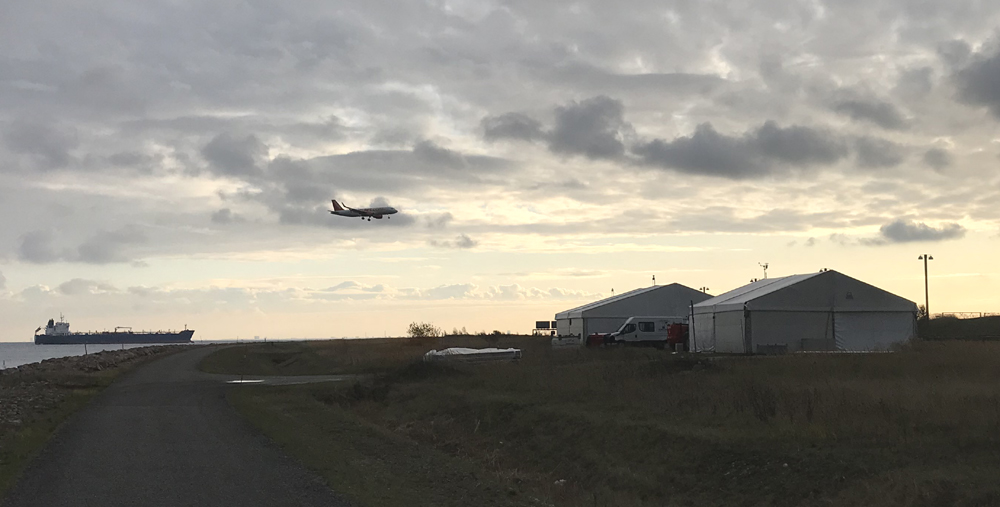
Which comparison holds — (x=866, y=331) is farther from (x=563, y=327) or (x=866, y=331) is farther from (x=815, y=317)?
(x=563, y=327)

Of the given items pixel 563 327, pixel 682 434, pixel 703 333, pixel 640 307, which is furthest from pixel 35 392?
pixel 563 327

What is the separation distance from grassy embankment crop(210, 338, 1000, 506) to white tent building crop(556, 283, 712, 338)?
33.1 meters

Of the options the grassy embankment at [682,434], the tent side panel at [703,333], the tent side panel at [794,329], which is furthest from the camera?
the tent side panel at [703,333]

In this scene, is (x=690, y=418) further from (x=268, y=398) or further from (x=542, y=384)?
(x=268, y=398)

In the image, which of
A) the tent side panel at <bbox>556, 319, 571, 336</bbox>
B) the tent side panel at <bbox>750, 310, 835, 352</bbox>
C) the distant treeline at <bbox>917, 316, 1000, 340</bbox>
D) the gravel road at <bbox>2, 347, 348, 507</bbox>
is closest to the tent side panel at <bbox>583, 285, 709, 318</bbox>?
the tent side panel at <bbox>556, 319, 571, 336</bbox>

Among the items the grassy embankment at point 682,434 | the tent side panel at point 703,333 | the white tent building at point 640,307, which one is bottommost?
the grassy embankment at point 682,434

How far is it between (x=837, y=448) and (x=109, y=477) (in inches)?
496

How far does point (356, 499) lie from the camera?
12.3m

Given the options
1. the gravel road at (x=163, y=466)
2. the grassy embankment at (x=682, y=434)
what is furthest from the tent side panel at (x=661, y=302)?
the gravel road at (x=163, y=466)

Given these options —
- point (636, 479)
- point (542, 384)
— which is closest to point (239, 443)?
point (636, 479)

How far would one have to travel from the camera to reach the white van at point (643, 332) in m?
52.9

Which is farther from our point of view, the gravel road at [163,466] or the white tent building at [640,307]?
the white tent building at [640,307]

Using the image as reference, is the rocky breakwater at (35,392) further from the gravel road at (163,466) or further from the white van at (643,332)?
the white van at (643,332)

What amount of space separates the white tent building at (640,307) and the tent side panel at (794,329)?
67.9 ft
